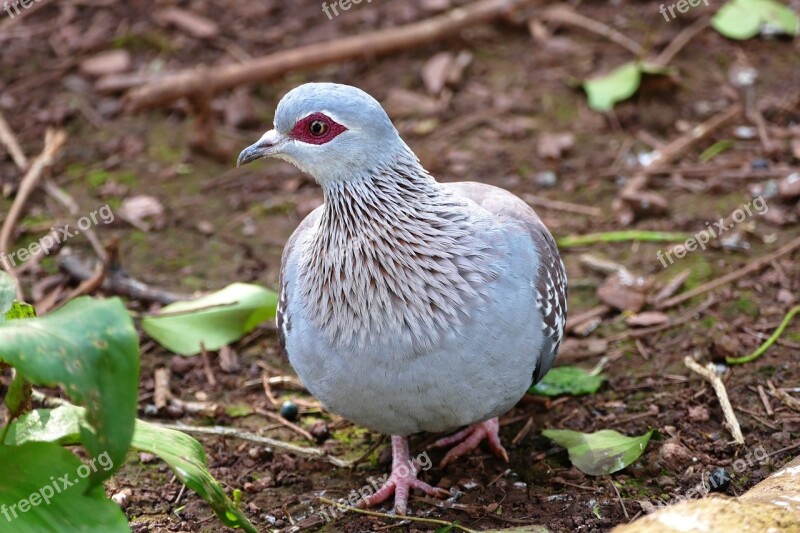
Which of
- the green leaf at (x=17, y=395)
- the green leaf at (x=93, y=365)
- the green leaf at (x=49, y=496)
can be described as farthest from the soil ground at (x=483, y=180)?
the green leaf at (x=93, y=365)

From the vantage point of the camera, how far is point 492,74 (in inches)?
330

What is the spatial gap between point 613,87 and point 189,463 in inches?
211

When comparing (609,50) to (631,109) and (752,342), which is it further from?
(752,342)

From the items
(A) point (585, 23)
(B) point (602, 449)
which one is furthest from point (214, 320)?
(A) point (585, 23)

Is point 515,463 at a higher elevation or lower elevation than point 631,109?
lower

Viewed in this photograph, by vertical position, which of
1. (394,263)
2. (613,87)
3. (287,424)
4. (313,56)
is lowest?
(287,424)

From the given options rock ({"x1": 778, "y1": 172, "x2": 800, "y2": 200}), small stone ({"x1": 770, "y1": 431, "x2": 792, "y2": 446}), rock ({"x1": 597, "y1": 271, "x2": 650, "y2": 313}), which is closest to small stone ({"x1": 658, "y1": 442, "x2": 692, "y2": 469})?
small stone ({"x1": 770, "y1": 431, "x2": 792, "y2": 446})

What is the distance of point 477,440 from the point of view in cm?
488

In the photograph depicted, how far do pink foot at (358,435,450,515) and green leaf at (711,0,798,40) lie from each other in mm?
5179

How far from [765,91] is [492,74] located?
2.29 meters

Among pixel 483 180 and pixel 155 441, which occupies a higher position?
pixel 155 441

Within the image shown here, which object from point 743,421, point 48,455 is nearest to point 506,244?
point 743,421

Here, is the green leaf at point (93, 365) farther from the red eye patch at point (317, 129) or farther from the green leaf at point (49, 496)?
the red eye patch at point (317, 129)

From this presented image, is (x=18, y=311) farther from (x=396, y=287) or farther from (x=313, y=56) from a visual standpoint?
(x=313, y=56)
